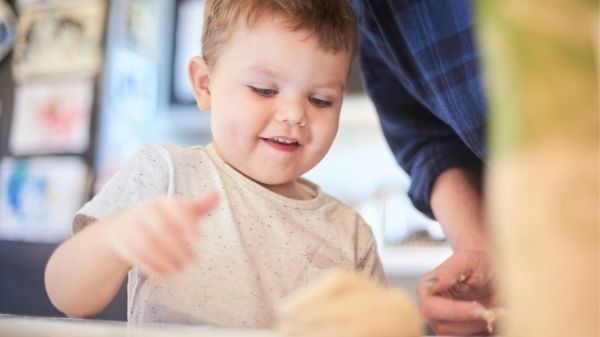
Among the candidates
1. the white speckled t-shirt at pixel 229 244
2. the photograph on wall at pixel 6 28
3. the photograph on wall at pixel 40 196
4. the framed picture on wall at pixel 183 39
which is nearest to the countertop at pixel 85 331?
the white speckled t-shirt at pixel 229 244

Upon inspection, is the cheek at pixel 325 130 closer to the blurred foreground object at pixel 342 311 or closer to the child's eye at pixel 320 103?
the child's eye at pixel 320 103

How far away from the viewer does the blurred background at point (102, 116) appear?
2867 mm

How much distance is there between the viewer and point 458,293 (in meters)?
0.87

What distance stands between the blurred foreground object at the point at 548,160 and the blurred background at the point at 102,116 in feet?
8.04

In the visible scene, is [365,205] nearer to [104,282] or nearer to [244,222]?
[244,222]

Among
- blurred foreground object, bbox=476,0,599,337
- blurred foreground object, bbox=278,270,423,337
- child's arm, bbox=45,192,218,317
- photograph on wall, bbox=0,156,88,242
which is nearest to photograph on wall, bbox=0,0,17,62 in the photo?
photograph on wall, bbox=0,156,88,242

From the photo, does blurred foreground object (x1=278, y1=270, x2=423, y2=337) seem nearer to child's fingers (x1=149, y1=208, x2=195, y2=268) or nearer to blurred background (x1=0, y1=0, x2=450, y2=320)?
child's fingers (x1=149, y1=208, x2=195, y2=268)

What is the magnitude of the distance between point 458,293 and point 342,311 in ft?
1.84

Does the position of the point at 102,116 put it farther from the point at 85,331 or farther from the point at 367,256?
the point at 85,331

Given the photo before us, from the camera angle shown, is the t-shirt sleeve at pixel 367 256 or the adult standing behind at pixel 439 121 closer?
the adult standing behind at pixel 439 121

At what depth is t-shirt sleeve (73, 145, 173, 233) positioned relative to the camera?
73cm

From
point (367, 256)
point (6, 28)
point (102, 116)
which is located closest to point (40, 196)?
point (102, 116)

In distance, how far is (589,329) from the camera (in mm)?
238

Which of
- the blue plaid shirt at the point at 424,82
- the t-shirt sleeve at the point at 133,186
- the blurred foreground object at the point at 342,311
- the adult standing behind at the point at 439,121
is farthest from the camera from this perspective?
the blue plaid shirt at the point at 424,82
